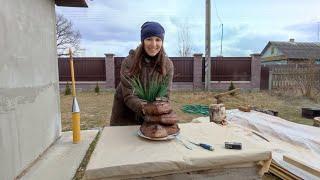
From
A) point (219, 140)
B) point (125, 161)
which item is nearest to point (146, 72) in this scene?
point (219, 140)

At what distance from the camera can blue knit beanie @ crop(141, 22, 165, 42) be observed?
1.85 meters

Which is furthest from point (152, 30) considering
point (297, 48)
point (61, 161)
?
point (297, 48)

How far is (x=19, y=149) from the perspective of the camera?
2799mm

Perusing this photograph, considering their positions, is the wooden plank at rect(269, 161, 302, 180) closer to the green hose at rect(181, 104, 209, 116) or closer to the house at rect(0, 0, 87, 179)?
the house at rect(0, 0, 87, 179)

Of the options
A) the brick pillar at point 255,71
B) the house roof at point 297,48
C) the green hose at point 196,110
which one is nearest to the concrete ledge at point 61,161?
the green hose at point 196,110

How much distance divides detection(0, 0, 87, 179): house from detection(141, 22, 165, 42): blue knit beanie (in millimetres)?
1352

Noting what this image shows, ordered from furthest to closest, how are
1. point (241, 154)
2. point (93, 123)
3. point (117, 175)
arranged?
1. point (93, 123)
2. point (241, 154)
3. point (117, 175)

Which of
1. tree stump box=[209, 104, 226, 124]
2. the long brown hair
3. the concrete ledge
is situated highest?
the long brown hair

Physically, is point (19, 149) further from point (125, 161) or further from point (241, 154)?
point (241, 154)

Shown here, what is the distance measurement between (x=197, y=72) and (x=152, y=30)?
12695mm

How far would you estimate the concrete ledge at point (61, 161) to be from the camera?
2846 millimetres

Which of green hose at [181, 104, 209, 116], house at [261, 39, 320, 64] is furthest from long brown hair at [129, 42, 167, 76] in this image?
house at [261, 39, 320, 64]

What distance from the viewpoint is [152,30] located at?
185 centimetres

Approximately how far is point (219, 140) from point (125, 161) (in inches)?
21.2
